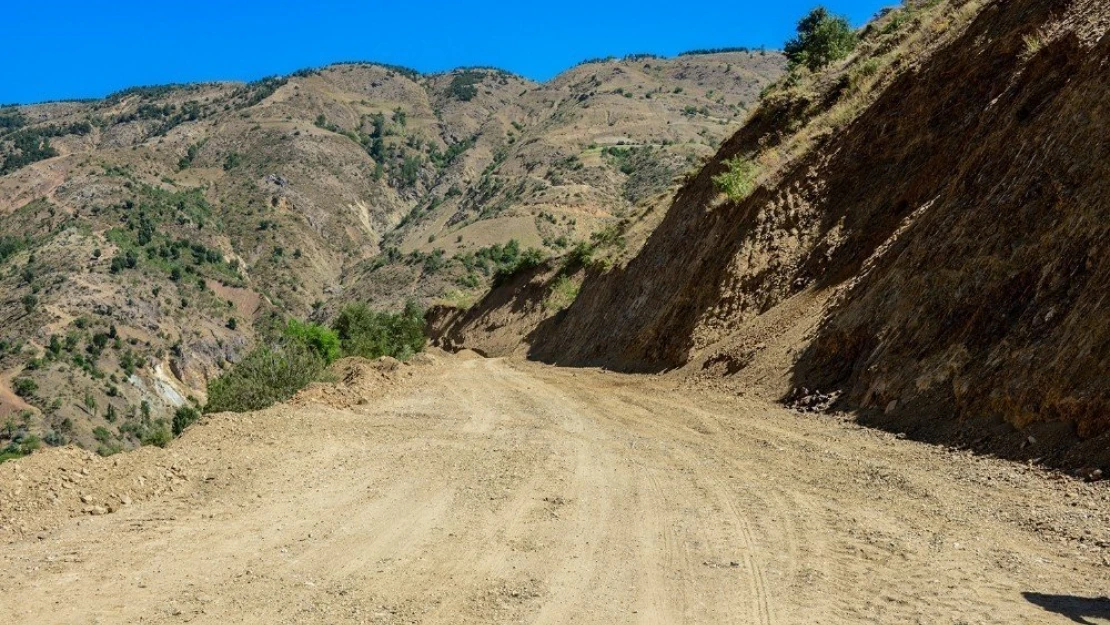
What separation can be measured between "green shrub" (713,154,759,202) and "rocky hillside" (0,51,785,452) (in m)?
17.1

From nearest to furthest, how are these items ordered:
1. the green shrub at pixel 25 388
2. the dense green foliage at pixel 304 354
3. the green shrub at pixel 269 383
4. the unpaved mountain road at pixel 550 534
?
1. the unpaved mountain road at pixel 550 534
2. the green shrub at pixel 269 383
3. the dense green foliage at pixel 304 354
4. the green shrub at pixel 25 388

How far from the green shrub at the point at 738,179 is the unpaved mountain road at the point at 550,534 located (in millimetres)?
13230

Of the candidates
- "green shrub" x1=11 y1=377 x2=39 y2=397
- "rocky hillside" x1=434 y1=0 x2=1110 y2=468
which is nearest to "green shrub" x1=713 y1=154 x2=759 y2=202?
"rocky hillside" x1=434 y1=0 x2=1110 y2=468

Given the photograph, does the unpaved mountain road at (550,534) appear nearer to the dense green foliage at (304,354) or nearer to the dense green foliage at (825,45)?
the dense green foliage at (304,354)

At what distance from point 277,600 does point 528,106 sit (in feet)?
655

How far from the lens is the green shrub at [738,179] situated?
82.1 feet

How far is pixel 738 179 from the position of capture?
→ 25.8 meters

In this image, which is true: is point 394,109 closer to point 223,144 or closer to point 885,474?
point 223,144

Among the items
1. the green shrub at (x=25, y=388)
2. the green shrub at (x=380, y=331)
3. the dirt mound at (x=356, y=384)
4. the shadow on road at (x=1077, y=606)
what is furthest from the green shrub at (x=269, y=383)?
the green shrub at (x=25, y=388)

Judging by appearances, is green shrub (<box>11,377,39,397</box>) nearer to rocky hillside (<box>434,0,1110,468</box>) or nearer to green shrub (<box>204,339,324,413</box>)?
green shrub (<box>204,339,324,413</box>)

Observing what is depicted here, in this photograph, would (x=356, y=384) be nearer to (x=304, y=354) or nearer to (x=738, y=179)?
(x=304, y=354)

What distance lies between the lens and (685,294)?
24.9 metres

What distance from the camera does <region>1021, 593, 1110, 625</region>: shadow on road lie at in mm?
5883

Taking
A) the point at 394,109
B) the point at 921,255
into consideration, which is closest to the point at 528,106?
the point at 394,109
